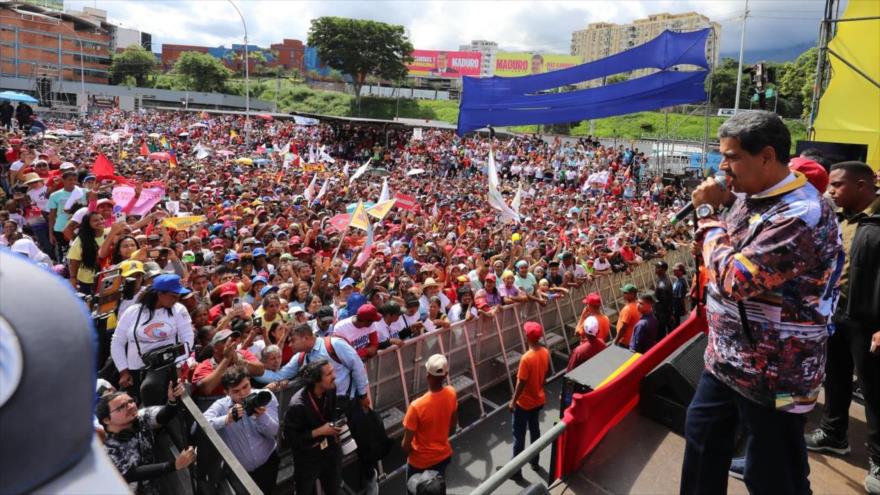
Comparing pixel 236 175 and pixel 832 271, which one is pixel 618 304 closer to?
pixel 832 271

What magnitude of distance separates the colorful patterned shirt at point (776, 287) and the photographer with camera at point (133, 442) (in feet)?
10.4

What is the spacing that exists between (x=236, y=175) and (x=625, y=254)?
14741mm

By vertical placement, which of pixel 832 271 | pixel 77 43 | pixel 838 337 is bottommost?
pixel 838 337

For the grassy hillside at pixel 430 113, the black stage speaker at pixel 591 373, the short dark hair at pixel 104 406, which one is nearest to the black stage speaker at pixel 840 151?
the black stage speaker at pixel 591 373

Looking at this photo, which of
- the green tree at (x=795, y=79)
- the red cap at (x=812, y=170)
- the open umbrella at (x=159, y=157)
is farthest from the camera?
the green tree at (x=795, y=79)

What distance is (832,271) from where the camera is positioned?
187 centimetres

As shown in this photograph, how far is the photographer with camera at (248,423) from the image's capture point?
4012 mm

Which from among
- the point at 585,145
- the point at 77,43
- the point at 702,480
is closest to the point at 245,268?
the point at 702,480

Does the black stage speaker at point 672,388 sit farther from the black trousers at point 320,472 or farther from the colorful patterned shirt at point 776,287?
the black trousers at point 320,472

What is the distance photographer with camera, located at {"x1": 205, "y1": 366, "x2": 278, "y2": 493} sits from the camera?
4.01 meters

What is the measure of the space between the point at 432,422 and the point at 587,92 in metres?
12.4

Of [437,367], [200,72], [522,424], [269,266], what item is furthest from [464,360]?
[200,72]

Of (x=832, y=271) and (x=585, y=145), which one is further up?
(x=585, y=145)

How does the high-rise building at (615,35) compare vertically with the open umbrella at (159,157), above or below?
above
